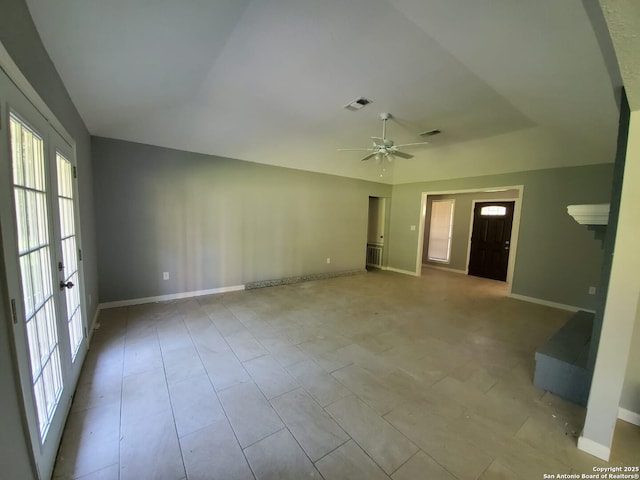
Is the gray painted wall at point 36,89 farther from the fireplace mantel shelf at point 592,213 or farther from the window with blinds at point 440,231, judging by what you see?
the window with blinds at point 440,231

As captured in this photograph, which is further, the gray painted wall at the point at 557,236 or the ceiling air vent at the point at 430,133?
the gray painted wall at the point at 557,236

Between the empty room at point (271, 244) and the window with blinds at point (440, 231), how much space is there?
2542 millimetres

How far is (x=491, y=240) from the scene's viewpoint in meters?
6.62

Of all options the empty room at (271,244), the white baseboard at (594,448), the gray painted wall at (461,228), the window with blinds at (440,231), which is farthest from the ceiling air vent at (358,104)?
the window with blinds at (440,231)

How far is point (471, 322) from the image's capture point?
3.62 meters

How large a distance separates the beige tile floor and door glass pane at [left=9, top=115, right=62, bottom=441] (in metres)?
0.41

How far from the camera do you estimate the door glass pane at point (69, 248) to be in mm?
2016

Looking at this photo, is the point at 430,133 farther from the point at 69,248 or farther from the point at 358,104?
the point at 69,248

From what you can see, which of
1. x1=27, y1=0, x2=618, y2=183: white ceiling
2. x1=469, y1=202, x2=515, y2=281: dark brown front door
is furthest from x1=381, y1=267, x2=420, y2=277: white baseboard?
x1=27, y1=0, x2=618, y2=183: white ceiling

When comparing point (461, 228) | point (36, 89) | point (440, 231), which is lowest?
point (440, 231)

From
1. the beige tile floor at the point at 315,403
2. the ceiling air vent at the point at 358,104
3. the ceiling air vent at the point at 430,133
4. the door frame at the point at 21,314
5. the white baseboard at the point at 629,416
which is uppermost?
the ceiling air vent at the point at 358,104

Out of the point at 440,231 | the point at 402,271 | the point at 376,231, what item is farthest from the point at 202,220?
the point at 440,231

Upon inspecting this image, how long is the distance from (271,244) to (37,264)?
375cm

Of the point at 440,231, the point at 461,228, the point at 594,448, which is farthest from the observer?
the point at 440,231
